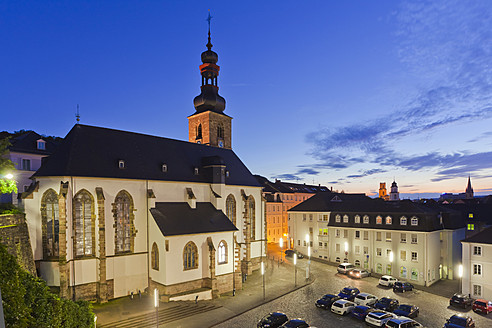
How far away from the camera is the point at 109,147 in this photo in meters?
31.8

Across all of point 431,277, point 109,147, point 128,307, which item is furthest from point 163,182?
point 431,277

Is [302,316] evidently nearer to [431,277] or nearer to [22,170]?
[431,277]

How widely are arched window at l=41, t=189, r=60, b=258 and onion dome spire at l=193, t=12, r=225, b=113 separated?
81.3 ft

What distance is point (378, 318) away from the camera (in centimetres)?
2369

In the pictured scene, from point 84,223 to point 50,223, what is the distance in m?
2.88

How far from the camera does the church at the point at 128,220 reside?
27.3 meters

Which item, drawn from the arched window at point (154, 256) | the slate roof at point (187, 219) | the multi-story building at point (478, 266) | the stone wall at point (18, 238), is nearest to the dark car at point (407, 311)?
the multi-story building at point (478, 266)

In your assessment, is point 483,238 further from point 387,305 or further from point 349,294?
point 349,294

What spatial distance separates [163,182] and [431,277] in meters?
34.9

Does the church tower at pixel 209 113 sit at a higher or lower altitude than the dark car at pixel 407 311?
higher

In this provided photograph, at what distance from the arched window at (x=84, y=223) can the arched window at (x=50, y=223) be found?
5.43 ft

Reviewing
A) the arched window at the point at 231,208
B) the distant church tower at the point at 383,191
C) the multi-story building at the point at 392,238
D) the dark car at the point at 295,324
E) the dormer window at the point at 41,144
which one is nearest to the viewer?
the dark car at the point at 295,324

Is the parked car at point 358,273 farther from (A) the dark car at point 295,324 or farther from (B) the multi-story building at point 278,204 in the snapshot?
(B) the multi-story building at point 278,204

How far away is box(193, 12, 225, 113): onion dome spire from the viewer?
4531cm
